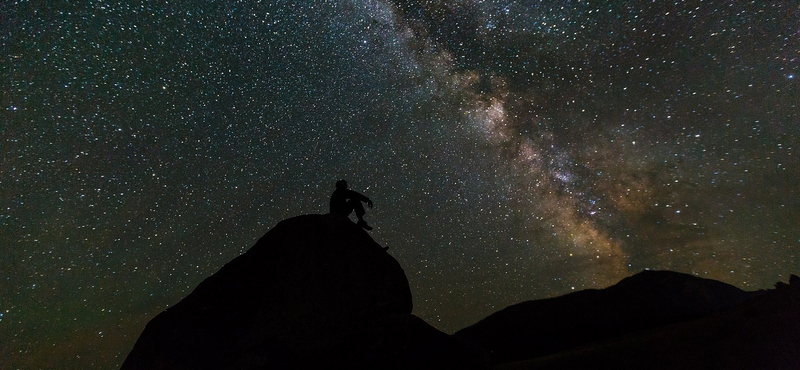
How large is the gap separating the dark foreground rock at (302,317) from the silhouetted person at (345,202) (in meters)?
1.13

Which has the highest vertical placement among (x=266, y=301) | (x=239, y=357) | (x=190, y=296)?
(x=190, y=296)

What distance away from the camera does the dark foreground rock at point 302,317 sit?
7.25 metres

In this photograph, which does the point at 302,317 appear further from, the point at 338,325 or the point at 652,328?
the point at 652,328

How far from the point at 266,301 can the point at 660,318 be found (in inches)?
720

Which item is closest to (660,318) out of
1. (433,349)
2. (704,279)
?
(704,279)

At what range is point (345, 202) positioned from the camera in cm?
1093

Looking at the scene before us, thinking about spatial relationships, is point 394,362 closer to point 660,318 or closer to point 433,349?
point 433,349

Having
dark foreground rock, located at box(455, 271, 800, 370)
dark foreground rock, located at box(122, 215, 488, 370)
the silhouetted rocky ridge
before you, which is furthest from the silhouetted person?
dark foreground rock, located at box(455, 271, 800, 370)

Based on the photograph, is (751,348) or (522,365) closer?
(751,348)

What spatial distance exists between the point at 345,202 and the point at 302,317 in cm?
388

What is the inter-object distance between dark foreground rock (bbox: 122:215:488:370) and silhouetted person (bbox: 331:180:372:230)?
1.13m

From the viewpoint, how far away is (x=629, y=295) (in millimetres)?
19781

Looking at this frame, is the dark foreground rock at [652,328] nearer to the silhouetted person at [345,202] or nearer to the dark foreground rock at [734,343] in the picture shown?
the dark foreground rock at [734,343]

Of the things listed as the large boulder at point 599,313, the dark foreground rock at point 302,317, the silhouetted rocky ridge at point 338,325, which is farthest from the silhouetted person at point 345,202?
the large boulder at point 599,313
